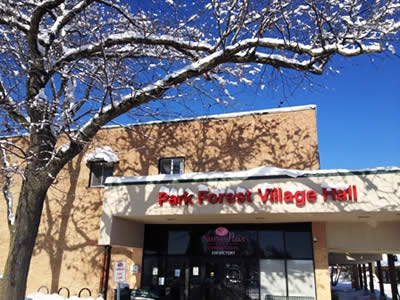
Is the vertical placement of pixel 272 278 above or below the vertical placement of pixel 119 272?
below

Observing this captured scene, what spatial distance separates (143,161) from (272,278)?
7068 millimetres

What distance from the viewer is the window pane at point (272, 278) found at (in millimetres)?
13023

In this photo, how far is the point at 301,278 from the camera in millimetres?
12891

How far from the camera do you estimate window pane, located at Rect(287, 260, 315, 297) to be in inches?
501

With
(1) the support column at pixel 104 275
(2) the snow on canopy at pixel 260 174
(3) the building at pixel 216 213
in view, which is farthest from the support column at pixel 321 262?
(1) the support column at pixel 104 275

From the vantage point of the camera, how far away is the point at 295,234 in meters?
13.4

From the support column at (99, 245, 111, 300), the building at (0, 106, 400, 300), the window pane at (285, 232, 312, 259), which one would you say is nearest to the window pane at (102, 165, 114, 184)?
the building at (0, 106, 400, 300)

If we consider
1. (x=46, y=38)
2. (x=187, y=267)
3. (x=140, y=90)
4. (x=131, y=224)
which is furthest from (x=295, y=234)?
(x=46, y=38)

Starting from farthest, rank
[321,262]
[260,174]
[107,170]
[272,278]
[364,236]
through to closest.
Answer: [107,170]
[364,236]
[272,278]
[321,262]
[260,174]

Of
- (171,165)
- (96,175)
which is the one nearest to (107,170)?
(96,175)

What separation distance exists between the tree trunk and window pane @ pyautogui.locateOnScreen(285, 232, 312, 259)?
353 inches

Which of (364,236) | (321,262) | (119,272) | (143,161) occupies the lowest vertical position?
(119,272)

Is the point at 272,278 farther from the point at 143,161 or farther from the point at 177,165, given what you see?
the point at 143,161

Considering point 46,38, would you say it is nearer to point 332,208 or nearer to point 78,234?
point 332,208
